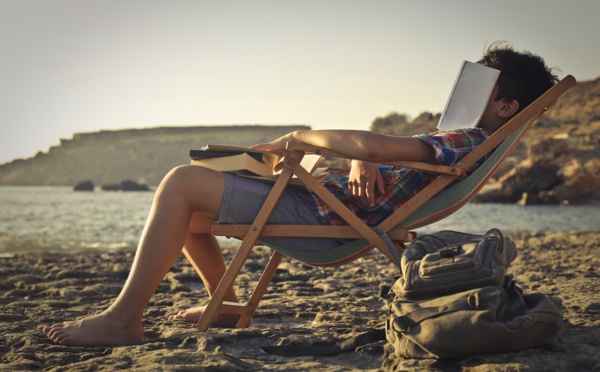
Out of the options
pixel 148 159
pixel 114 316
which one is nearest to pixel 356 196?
pixel 114 316

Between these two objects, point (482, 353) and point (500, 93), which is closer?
point (482, 353)

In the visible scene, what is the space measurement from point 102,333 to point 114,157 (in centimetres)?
8815

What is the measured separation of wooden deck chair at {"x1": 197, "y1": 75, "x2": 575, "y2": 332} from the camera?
2.54 metres

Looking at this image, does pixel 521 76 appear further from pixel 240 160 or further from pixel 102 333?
pixel 102 333

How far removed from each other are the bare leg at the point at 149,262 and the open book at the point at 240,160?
159 mm

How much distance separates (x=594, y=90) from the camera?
4656 centimetres

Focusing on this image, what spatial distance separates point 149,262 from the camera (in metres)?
2.58

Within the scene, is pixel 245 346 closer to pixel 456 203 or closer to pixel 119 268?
pixel 456 203

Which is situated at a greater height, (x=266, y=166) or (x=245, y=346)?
(x=266, y=166)

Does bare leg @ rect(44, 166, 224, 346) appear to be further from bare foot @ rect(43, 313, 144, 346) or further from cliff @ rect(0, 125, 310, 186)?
cliff @ rect(0, 125, 310, 186)

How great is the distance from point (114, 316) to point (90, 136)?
94.7m

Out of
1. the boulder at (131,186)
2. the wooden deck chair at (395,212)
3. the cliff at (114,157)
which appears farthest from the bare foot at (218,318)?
the cliff at (114,157)

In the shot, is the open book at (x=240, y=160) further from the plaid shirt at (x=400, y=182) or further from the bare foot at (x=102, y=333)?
the bare foot at (x=102, y=333)

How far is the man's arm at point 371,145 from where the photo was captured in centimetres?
250
